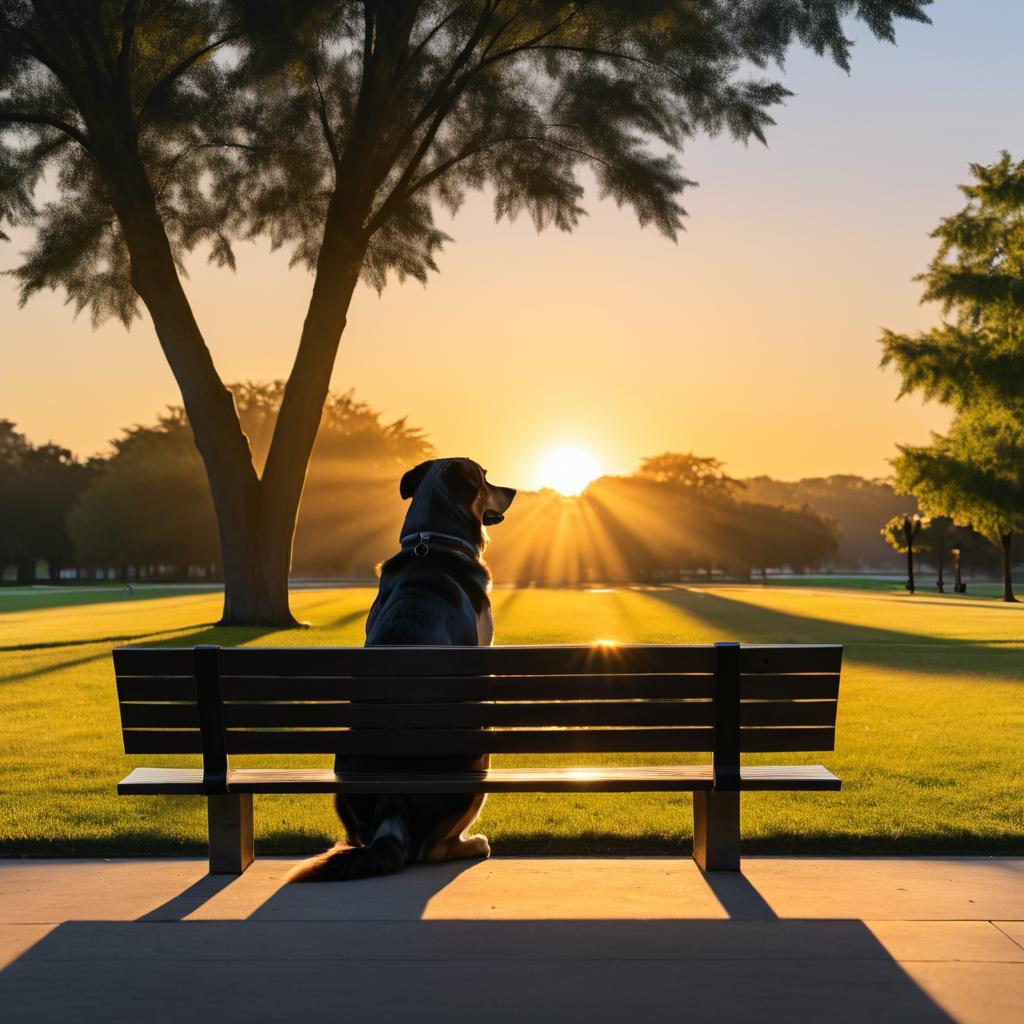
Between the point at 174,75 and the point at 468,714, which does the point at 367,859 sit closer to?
the point at 468,714

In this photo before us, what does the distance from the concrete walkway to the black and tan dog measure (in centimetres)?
13

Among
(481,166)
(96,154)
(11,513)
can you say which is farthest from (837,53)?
(11,513)

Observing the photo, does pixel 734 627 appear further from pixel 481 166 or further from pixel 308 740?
pixel 308 740

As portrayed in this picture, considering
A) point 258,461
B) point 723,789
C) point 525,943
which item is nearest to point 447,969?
point 525,943

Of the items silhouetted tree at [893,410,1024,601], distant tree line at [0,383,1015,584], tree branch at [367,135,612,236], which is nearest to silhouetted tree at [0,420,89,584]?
distant tree line at [0,383,1015,584]

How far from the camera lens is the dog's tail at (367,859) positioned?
5219mm

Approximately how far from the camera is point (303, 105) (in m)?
21.9

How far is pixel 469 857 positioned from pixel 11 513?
8921 cm

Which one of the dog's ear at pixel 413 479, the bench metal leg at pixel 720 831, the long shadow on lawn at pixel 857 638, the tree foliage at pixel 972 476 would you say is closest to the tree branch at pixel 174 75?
the long shadow on lawn at pixel 857 638

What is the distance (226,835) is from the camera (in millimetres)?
5645

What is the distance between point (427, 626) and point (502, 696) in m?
0.65

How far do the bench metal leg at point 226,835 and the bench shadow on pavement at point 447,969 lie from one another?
20.7 inches

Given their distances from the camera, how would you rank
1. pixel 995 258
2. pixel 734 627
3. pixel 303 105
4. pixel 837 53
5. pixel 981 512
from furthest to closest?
pixel 981 512 → pixel 995 258 → pixel 734 627 → pixel 303 105 → pixel 837 53

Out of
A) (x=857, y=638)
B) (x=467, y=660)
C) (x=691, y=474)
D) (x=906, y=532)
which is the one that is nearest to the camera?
(x=467, y=660)
